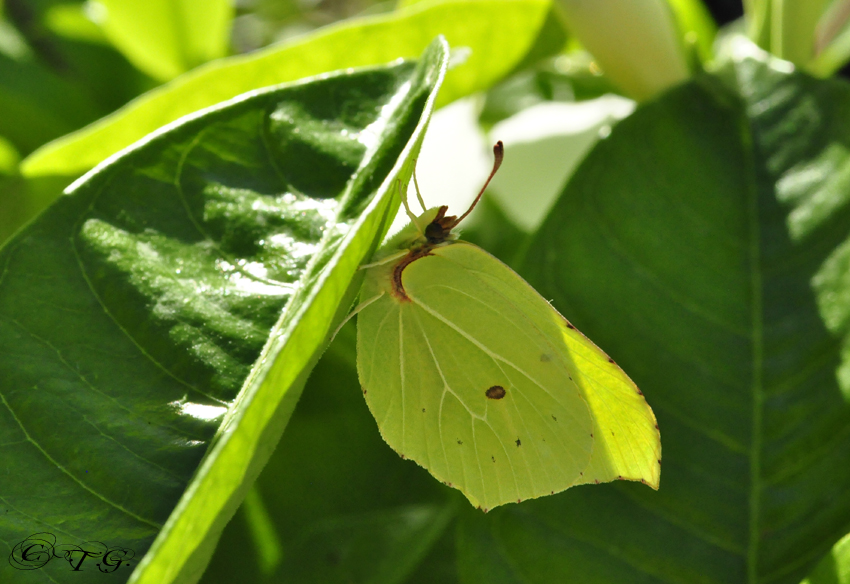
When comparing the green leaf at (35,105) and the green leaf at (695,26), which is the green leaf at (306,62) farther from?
the green leaf at (35,105)

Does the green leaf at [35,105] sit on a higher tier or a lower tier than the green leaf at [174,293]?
higher

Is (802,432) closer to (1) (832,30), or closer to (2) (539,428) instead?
(2) (539,428)

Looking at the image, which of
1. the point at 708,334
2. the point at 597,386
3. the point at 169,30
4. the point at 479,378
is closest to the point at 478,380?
the point at 479,378

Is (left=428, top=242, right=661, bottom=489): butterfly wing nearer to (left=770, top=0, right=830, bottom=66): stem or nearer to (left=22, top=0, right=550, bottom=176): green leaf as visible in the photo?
(left=22, top=0, right=550, bottom=176): green leaf

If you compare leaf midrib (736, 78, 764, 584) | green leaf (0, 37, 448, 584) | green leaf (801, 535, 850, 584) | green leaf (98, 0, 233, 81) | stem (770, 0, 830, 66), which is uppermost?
green leaf (98, 0, 233, 81)

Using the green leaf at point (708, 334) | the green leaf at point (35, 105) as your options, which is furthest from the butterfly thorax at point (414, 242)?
the green leaf at point (35, 105)

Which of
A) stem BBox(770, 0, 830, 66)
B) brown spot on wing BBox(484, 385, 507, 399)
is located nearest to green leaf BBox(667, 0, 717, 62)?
stem BBox(770, 0, 830, 66)
